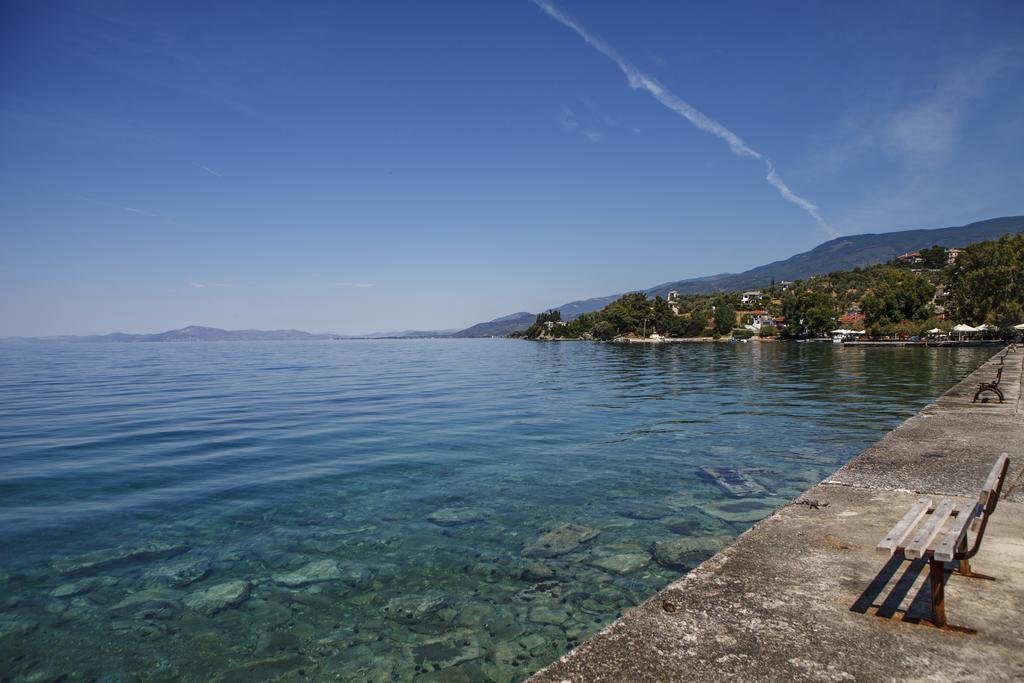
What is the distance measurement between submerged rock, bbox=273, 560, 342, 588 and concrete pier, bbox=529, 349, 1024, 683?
167 inches

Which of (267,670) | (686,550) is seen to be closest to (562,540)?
(686,550)

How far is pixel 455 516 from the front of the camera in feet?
27.9

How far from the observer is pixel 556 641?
5.08 metres

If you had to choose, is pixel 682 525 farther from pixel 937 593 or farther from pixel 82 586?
pixel 82 586

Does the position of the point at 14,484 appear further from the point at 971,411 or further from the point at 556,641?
the point at 971,411

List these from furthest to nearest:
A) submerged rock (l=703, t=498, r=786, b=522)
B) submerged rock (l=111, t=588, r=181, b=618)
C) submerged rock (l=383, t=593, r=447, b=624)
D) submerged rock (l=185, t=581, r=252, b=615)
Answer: submerged rock (l=703, t=498, r=786, b=522) < submerged rock (l=185, t=581, r=252, b=615) < submerged rock (l=111, t=588, r=181, b=618) < submerged rock (l=383, t=593, r=447, b=624)

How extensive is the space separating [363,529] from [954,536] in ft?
22.9

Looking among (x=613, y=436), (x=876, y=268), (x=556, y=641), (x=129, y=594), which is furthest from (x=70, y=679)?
(x=876, y=268)

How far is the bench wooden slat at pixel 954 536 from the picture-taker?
3.15m

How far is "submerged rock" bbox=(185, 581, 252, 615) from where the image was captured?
232 inches

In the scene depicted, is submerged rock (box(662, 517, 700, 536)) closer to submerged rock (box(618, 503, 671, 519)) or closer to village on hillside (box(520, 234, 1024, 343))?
submerged rock (box(618, 503, 671, 519))

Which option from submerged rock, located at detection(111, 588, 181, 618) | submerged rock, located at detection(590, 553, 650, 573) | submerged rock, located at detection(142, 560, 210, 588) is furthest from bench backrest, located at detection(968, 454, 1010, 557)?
submerged rock, located at detection(142, 560, 210, 588)

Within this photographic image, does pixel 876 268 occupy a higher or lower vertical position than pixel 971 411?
higher

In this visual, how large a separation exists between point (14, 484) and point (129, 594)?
735cm
